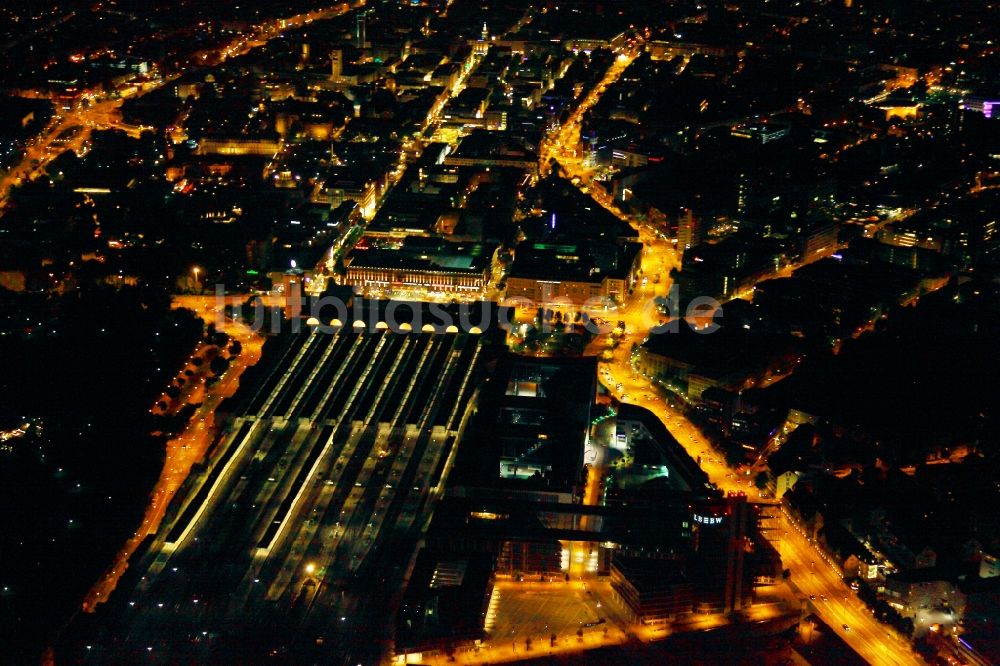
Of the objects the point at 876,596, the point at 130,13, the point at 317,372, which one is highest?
the point at 130,13

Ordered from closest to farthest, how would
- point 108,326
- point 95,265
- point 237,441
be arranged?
1. point 237,441
2. point 108,326
3. point 95,265

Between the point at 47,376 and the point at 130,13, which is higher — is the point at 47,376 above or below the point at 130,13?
below

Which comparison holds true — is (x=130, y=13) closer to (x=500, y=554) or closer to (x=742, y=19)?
(x=742, y=19)

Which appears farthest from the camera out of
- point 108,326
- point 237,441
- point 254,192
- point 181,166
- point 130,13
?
point 130,13

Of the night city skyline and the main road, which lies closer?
the main road

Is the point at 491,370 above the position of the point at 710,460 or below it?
above

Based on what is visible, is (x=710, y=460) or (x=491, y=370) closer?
(x=710, y=460)

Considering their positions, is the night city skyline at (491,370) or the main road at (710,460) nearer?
the main road at (710,460)

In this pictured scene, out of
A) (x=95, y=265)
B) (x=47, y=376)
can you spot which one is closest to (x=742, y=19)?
(x=95, y=265)
